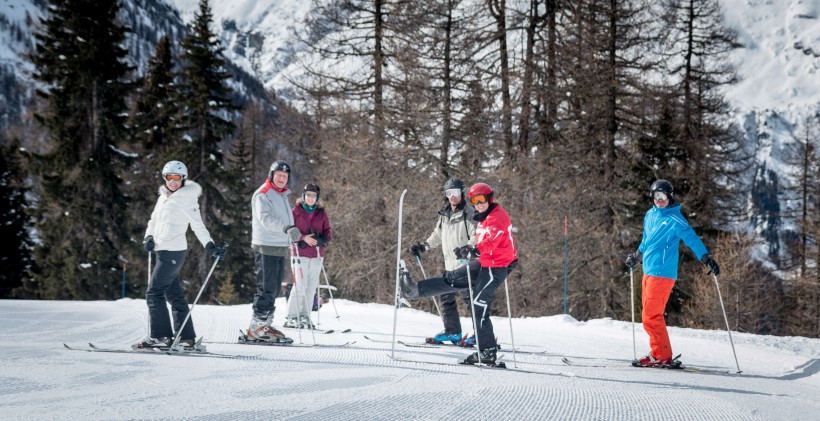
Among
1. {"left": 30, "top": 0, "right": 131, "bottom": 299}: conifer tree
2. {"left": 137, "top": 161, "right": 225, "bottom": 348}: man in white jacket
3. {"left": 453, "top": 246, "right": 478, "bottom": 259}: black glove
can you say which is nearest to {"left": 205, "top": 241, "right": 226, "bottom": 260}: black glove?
{"left": 137, "top": 161, "right": 225, "bottom": 348}: man in white jacket

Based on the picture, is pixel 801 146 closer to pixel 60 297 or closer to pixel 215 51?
pixel 215 51

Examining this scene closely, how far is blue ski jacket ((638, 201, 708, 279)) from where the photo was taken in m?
6.00

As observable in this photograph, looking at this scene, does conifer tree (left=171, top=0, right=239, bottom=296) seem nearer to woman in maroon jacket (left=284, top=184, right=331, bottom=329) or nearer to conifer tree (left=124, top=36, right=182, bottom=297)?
conifer tree (left=124, top=36, right=182, bottom=297)

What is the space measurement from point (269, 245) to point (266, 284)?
1.35ft

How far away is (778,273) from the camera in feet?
94.7

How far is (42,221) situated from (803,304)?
3043 centimetres

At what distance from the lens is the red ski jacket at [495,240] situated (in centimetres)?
546

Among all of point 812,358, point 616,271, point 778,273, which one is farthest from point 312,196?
point 778,273

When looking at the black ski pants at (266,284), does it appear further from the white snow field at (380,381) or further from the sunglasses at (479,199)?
the sunglasses at (479,199)

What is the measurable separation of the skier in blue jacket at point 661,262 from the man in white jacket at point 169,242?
4.08 metres

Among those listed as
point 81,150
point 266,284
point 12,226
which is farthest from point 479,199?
point 12,226

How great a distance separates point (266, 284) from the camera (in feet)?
21.6

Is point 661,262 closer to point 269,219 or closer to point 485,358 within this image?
point 485,358

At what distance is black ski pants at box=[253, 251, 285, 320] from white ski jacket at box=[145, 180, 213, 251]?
1022mm
